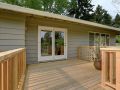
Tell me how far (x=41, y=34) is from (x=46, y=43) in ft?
1.88

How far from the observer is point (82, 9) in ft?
88.5

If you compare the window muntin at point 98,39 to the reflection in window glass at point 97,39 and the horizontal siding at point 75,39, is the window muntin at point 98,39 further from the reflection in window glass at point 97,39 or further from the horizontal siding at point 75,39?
the horizontal siding at point 75,39

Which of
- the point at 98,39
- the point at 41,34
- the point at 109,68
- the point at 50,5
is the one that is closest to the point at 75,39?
the point at 41,34

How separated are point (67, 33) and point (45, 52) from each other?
203 centimetres

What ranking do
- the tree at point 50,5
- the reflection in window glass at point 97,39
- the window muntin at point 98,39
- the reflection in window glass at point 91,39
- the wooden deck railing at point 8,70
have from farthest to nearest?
1. the tree at point 50,5
2. the reflection in window glass at point 97,39
3. the window muntin at point 98,39
4. the reflection in window glass at point 91,39
5. the wooden deck railing at point 8,70

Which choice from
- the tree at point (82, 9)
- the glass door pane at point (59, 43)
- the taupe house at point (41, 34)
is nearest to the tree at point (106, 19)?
the tree at point (82, 9)

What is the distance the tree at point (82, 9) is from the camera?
26.7 meters

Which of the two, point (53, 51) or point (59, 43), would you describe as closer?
A: point (53, 51)

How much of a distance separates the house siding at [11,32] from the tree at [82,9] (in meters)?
21.2

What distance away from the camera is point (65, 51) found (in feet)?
29.1

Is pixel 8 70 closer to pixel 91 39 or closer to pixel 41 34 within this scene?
pixel 41 34

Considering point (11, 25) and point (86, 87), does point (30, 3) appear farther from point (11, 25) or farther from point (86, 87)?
point (86, 87)

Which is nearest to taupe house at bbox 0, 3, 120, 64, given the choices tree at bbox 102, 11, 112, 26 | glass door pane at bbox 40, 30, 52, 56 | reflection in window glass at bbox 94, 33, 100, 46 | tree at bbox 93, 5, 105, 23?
glass door pane at bbox 40, 30, 52, 56

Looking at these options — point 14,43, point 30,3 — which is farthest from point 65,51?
point 30,3
